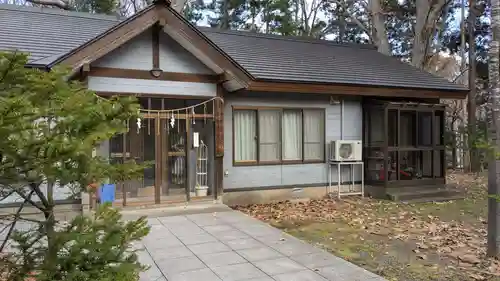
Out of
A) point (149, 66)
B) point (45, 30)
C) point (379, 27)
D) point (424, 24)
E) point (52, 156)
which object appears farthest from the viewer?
point (379, 27)

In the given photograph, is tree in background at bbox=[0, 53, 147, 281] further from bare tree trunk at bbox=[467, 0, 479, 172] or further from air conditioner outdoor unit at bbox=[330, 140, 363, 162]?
bare tree trunk at bbox=[467, 0, 479, 172]

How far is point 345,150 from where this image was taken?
32.3ft

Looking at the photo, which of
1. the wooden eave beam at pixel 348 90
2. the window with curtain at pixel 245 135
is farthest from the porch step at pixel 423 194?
the window with curtain at pixel 245 135

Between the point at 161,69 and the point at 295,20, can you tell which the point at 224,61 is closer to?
the point at 161,69

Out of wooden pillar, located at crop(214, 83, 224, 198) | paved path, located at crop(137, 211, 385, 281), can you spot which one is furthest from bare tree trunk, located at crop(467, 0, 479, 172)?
paved path, located at crop(137, 211, 385, 281)

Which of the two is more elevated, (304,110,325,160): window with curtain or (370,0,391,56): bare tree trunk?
(370,0,391,56): bare tree trunk

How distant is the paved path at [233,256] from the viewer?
4262mm

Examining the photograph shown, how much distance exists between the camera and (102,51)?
6.96m

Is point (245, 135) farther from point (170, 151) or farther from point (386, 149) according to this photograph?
point (386, 149)

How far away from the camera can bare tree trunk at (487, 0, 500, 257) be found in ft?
16.8

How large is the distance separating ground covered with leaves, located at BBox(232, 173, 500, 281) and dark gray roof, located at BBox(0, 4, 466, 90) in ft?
10.0

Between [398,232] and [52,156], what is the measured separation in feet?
19.8

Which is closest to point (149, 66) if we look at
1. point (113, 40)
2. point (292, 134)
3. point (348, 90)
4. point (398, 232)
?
point (113, 40)

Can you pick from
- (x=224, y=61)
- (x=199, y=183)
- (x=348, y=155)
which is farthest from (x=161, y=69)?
(x=348, y=155)
